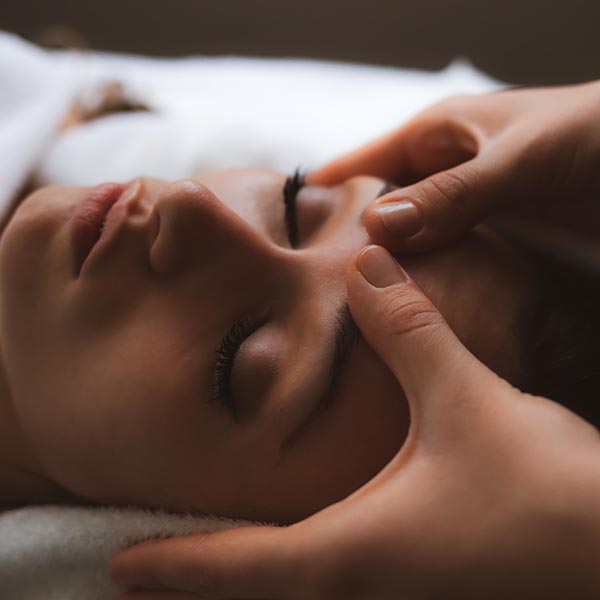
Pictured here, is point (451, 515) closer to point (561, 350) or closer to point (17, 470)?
point (561, 350)

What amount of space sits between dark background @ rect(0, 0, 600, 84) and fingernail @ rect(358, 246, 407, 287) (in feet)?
5.84

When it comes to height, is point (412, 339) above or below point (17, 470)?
above

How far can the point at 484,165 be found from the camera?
2.59 ft

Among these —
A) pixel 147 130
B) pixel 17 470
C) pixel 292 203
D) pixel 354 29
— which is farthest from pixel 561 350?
pixel 354 29

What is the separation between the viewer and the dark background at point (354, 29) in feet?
7.08

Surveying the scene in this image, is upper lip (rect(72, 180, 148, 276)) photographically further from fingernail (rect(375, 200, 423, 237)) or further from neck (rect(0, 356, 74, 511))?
fingernail (rect(375, 200, 423, 237))

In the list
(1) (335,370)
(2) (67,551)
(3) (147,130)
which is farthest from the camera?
(3) (147,130)

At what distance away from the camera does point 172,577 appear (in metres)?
0.64

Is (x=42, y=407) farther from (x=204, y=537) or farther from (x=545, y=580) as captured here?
(x=545, y=580)

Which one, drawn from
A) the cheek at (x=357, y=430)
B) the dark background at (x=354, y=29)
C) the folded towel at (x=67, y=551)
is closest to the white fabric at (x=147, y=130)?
the folded towel at (x=67, y=551)

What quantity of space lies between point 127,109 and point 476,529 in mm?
Answer: 1101

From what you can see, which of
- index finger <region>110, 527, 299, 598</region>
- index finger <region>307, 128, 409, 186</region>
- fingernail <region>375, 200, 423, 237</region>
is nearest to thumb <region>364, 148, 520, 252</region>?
fingernail <region>375, 200, 423, 237</region>

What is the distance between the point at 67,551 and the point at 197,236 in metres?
0.41

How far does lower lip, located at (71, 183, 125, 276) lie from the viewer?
750 millimetres
